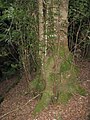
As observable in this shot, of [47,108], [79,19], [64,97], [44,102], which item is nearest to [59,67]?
[64,97]

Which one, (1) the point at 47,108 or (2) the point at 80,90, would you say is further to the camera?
(2) the point at 80,90

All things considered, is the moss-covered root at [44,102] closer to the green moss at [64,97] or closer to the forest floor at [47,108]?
the forest floor at [47,108]

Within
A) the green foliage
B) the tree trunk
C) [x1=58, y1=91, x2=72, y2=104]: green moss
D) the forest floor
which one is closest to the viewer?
the forest floor

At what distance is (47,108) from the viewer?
7.80 m

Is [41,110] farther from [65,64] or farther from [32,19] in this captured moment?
[32,19]

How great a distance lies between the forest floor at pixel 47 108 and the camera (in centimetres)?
755

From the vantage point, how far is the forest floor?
755cm

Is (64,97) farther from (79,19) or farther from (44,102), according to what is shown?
(79,19)

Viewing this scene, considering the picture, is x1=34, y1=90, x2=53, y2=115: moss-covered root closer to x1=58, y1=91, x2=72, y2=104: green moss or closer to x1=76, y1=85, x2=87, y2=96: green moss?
x1=58, y1=91, x2=72, y2=104: green moss

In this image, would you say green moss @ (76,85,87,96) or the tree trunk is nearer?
the tree trunk

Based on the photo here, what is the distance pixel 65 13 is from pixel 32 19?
0.98 metres

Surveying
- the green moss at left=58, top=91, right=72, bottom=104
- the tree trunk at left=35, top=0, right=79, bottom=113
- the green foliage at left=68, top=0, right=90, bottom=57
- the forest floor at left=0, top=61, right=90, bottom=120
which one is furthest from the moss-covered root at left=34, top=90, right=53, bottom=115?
the green foliage at left=68, top=0, right=90, bottom=57

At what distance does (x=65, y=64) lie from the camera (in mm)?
8375

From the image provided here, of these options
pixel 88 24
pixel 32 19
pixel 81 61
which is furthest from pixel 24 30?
pixel 81 61
